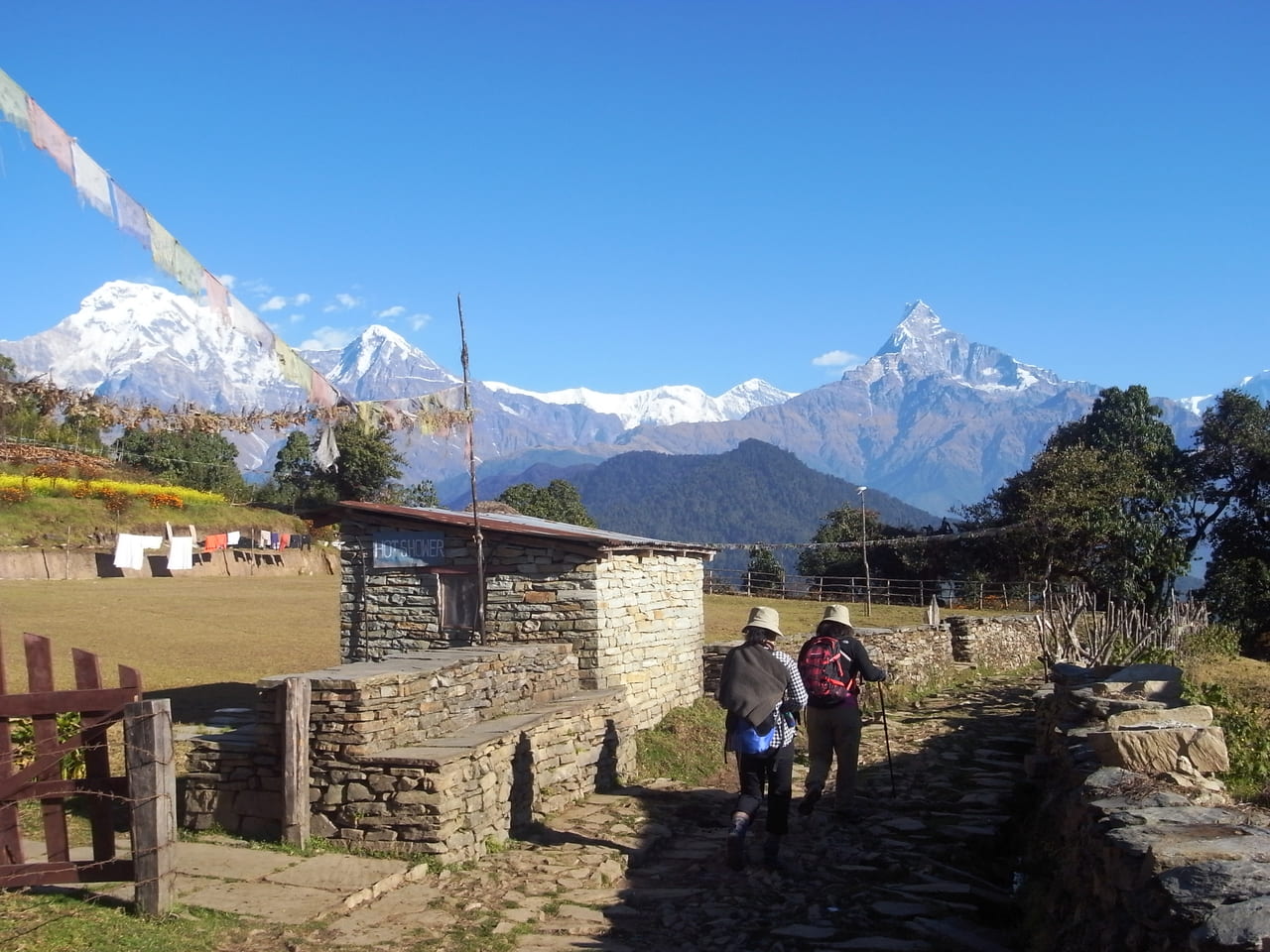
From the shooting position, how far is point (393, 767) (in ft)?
27.2

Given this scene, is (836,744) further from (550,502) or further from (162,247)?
(550,502)

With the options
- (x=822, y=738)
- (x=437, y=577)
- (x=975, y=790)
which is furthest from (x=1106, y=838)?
(x=437, y=577)

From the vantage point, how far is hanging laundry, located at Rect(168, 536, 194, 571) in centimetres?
4041

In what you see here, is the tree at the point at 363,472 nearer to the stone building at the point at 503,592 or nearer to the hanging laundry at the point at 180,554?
the hanging laundry at the point at 180,554

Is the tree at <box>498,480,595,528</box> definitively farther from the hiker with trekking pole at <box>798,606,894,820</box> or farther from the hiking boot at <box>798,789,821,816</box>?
the hiking boot at <box>798,789,821,816</box>

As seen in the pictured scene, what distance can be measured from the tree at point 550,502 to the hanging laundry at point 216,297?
154ft

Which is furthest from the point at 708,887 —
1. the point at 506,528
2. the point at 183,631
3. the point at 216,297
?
the point at 183,631

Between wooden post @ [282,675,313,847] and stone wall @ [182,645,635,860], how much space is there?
183 millimetres

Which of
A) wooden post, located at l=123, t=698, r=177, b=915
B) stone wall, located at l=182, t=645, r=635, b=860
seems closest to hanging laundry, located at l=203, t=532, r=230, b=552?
stone wall, located at l=182, t=645, r=635, b=860

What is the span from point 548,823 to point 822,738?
2635 mm

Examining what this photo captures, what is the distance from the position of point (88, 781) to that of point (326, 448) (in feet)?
12.1

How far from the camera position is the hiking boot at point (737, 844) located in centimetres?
808

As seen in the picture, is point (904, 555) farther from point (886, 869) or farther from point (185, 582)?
point (886, 869)

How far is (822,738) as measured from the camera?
9.80 meters
